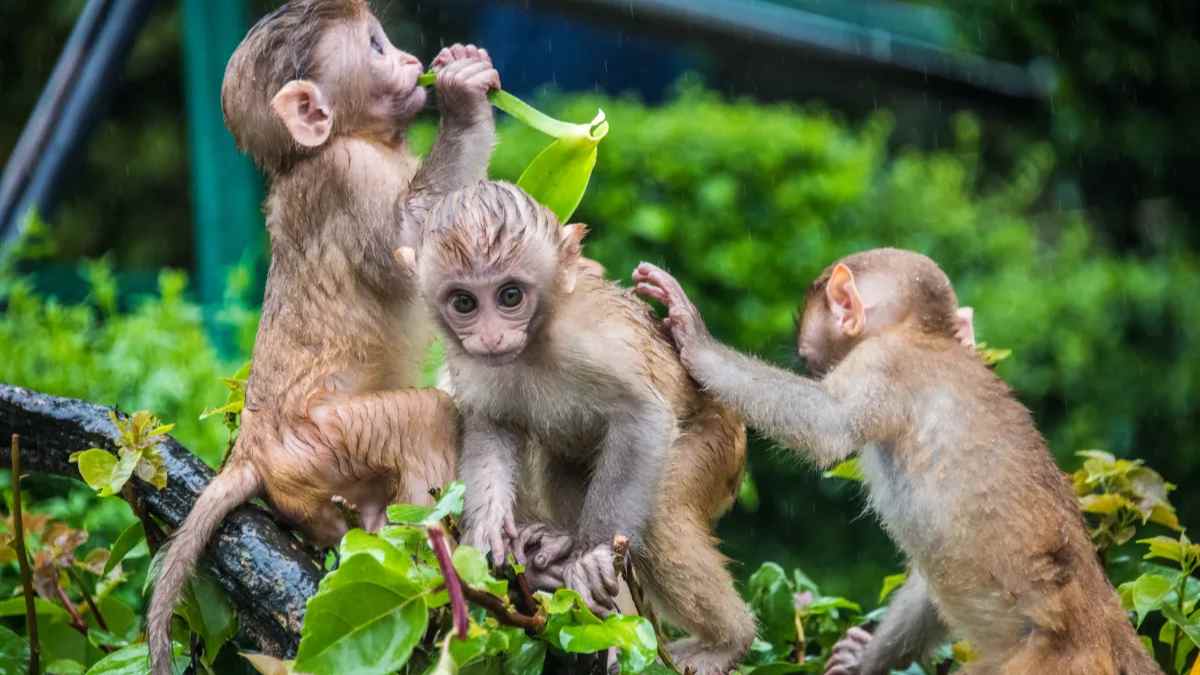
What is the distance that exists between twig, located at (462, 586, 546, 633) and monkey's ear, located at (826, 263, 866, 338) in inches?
67.4

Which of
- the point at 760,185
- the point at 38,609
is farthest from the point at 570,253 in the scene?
the point at 760,185

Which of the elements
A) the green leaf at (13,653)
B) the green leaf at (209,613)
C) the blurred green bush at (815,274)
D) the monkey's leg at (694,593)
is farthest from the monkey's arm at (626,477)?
the blurred green bush at (815,274)

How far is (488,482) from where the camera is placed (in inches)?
146

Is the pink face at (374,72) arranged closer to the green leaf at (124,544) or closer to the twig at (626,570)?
the green leaf at (124,544)

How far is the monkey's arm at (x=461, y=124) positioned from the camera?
14.3 ft

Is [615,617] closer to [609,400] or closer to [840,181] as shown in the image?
[609,400]

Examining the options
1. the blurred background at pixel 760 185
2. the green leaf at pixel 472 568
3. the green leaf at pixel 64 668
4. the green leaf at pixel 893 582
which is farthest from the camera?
the blurred background at pixel 760 185

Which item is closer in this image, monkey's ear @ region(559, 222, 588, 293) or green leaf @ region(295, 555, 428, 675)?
green leaf @ region(295, 555, 428, 675)

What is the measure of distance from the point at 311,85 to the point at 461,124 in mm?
454

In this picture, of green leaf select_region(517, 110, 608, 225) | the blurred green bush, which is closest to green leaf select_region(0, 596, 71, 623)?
green leaf select_region(517, 110, 608, 225)

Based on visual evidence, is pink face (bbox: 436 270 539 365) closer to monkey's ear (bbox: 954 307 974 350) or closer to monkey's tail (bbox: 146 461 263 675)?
monkey's tail (bbox: 146 461 263 675)

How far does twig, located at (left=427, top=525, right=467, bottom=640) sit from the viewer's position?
8.36 ft

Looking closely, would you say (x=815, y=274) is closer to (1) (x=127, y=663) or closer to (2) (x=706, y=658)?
(2) (x=706, y=658)

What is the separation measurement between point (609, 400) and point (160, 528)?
3.82 ft
